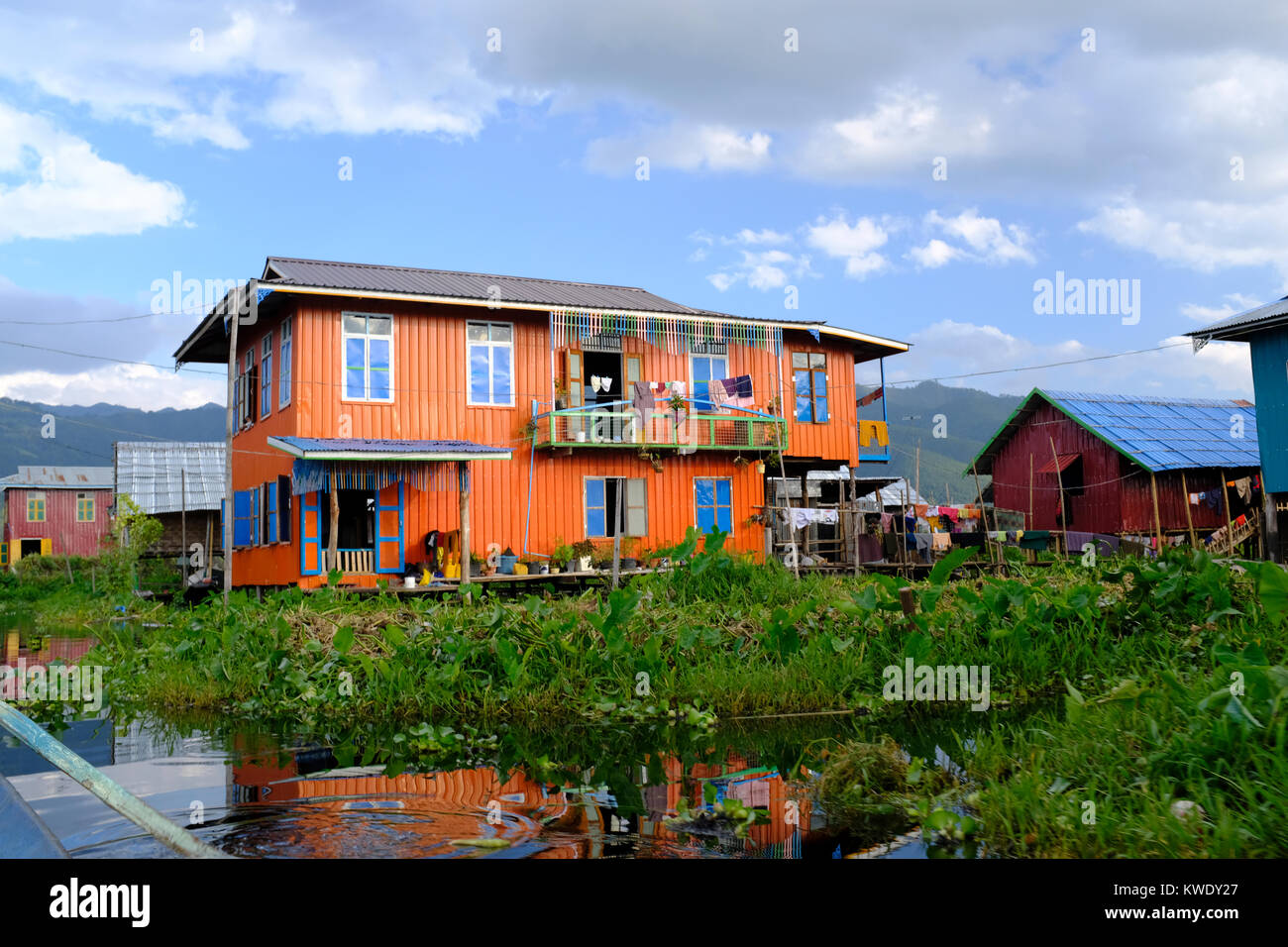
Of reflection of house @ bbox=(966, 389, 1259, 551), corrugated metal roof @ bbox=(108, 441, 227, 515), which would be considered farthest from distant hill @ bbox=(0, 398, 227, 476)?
reflection of house @ bbox=(966, 389, 1259, 551)

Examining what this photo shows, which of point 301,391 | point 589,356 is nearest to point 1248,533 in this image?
point 589,356

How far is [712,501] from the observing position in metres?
22.7

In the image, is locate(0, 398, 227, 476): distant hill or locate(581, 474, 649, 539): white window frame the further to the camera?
locate(0, 398, 227, 476): distant hill

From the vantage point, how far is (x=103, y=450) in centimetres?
16538

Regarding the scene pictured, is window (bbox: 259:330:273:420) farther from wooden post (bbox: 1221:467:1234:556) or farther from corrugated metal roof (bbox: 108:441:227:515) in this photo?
wooden post (bbox: 1221:467:1234:556)

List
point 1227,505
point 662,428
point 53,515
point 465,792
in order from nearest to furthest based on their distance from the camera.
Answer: point 465,792
point 662,428
point 1227,505
point 53,515

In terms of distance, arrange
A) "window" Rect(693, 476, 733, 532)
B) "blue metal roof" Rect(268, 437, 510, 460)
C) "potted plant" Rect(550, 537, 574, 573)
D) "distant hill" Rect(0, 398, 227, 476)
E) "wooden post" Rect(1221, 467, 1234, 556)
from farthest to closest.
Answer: "distant hill" Rect(0, 398, 227, 476) → "wooden post" Rect(1221, 467, 1234, 556) → "window" Rect(693, 476, 733, 532) → "potted plant" Rect(550, 537, 574, 573) → "blue metal roof" Rect(268, 437, 510, 460)

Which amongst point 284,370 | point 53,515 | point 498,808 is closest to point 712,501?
point 284,370

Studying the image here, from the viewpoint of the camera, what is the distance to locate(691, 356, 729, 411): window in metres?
22.6

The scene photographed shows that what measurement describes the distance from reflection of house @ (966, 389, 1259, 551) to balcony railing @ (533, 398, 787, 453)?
8714mm

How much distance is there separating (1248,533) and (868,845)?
23857 mm

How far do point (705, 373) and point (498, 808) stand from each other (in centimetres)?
1799

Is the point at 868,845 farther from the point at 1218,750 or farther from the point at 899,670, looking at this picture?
the point at 899,670

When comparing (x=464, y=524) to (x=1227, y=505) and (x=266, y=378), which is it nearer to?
(x=266, y=378)
